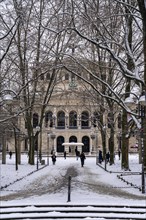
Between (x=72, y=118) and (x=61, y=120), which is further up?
(x=61, y=120)

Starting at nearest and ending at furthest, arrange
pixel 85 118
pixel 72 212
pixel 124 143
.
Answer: pixel 72 212, pixel 124 143, pixel 85 118

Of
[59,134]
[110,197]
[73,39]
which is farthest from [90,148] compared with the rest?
[110,197]

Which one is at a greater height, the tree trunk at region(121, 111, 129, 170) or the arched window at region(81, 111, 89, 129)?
the arched window at region(81, 111, 89, 129)

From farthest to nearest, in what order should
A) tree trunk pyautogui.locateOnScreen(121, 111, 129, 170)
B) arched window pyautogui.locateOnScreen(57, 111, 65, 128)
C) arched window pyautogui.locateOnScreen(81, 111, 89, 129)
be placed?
arched window pyautogui.locateOnScreen(57, 111, 65, 128) < arched window pyautogui.locateOnScreen(81, 111, 89, 129) < tree trunk pyautogui.locateOnScreen(121, 111, 129, 170)

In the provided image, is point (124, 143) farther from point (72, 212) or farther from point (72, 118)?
point (72, 212)

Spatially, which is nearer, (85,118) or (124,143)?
(124,143)

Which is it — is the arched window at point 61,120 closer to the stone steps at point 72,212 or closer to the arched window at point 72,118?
the arched window at point 72,118

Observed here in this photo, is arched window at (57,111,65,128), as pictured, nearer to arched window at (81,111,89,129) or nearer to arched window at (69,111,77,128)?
arched window at (69,111,77,128)

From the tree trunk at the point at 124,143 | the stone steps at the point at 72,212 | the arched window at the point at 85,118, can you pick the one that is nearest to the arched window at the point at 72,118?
the arched window at the point at 85,118

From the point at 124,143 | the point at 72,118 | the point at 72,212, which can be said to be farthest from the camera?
the point at 72,118

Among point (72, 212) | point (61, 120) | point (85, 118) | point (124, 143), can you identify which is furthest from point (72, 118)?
point (61, 120)

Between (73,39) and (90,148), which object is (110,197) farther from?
(90,148)

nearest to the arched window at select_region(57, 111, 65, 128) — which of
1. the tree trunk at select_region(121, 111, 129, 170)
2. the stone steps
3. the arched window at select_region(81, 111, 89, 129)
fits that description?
the arched window at select_region(81, 111, 89, 129)

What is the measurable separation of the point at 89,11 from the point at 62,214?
10.3m
